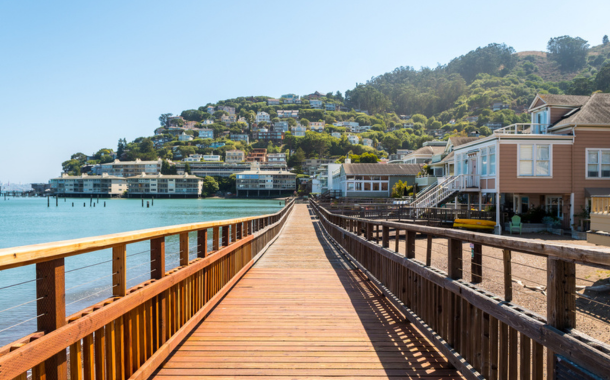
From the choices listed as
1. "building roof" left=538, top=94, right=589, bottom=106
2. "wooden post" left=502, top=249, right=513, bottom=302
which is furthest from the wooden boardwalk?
"building roof" left=538, top=94, right=589, bottom=106

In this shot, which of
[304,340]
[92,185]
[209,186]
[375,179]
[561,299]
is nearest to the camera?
[561,299]

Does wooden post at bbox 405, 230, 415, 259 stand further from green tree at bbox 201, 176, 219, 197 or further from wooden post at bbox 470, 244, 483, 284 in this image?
green tree at bbox 201, 176, 219, 197

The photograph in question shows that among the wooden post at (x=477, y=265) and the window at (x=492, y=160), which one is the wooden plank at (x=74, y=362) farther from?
the window at (x=492, y=160)

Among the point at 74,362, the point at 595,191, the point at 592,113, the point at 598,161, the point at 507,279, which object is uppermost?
the point at 592,113

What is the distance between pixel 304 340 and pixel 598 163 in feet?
82.8

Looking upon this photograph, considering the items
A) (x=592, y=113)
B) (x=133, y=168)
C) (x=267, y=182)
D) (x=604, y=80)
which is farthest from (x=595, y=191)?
(x=133, y=168)

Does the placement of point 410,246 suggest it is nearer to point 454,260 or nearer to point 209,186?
point 454,260

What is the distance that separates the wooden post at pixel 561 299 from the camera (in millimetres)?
2285

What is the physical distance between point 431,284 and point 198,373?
96.0 inches

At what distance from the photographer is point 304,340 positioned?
4.66m

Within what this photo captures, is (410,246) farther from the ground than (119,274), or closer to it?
closer to it

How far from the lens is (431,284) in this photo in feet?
14.3

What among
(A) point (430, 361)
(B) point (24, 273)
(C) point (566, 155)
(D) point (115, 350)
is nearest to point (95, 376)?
(D) point (115, 350)

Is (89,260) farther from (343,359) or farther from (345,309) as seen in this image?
(343,359)
